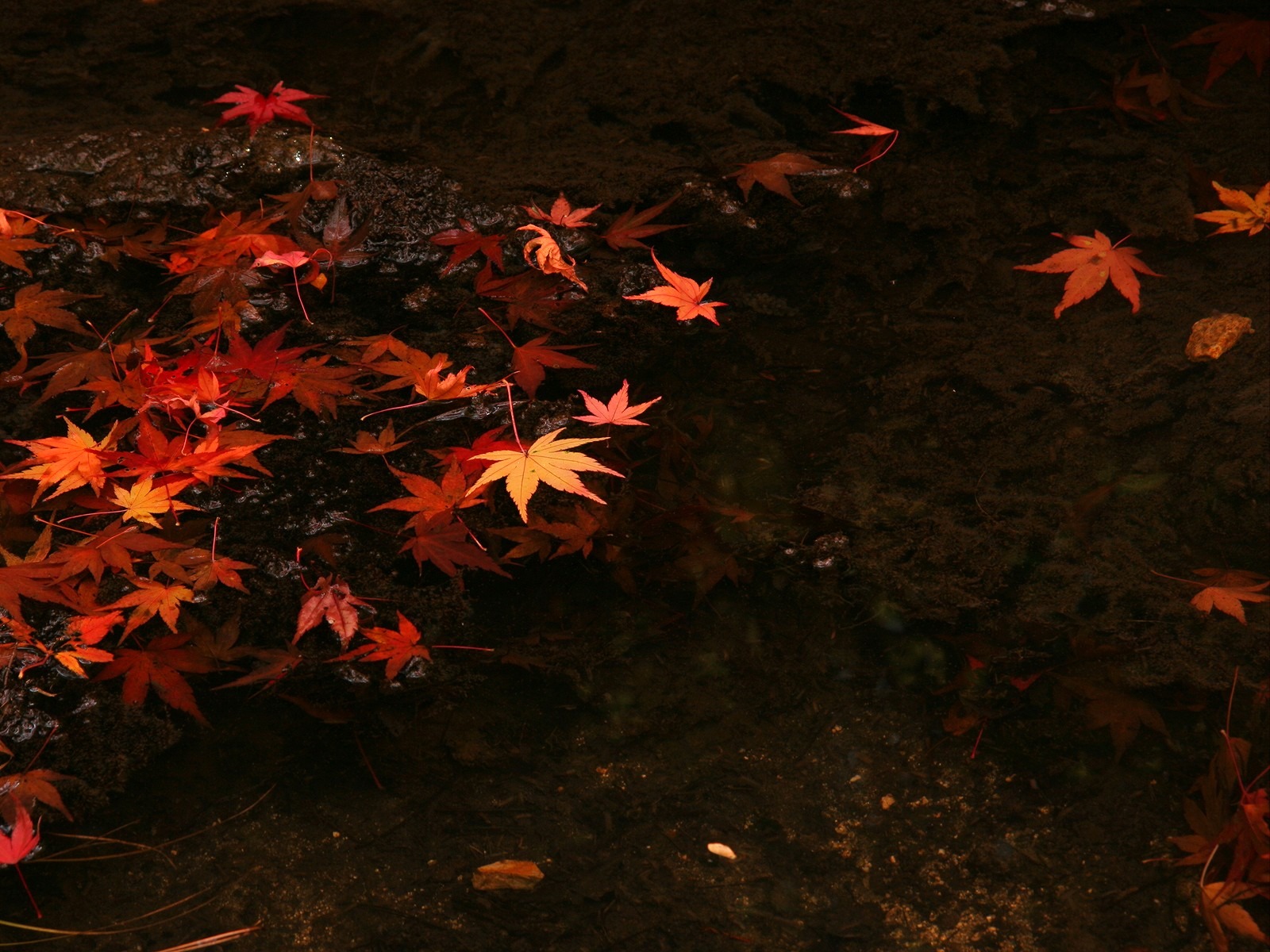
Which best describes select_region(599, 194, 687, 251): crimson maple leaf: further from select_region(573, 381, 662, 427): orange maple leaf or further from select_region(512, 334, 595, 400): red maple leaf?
select_region(573, 381, 662, 427): orange maple leaf

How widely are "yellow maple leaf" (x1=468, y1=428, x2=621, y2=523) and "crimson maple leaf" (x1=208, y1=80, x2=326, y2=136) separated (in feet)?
5.53

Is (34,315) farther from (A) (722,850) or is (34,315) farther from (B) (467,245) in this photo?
(A) (722,850)

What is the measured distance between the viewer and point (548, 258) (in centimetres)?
259

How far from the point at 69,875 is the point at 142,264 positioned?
5.77 feet

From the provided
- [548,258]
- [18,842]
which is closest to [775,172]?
[548,258]

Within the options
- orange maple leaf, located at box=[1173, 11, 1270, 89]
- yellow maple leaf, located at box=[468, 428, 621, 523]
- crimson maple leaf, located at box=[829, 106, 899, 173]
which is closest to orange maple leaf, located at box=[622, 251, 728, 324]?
yellow maple leaf, located at box=[468, 428, 621, 523]

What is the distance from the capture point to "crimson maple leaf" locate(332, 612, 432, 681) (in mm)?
2029

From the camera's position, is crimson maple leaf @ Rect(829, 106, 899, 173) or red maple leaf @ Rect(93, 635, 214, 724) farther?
crimson maple leaf @ Rect(829, 106, 899, 173)

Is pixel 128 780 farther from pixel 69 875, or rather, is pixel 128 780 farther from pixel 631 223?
pixel 631 223

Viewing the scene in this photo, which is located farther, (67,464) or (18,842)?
(67,464)

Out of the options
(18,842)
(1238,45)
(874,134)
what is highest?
(1238,45)

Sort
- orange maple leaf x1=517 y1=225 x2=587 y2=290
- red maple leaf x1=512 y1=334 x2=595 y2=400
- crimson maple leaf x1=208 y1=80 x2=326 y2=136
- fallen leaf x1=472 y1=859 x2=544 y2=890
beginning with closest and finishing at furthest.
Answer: fallen leaf x1=472 y1=859 x2=544 y2=890, red maple leaf x1=512 y1=334 x2=595 y2=400, orange maple leaf x1=517 y1=225 x2=587 y2=290, crimson maple leaf x1=208 y1=80 x2=326 y2=136

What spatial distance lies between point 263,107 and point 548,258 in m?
1.24

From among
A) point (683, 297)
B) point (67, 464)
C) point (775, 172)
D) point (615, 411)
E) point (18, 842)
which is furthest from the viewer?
point (775, 172)
